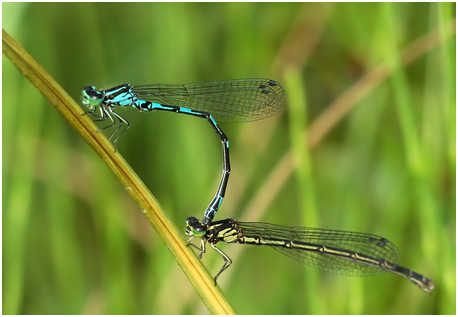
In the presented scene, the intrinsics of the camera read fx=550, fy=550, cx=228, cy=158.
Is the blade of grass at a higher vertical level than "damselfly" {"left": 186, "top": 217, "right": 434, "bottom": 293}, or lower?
lower

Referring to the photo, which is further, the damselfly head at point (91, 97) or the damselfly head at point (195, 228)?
the damselfly head at point (195, 228)

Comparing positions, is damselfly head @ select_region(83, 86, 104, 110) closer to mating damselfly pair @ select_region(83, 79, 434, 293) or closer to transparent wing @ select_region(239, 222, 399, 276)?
mating damselfly pair @ select_region(83, 79, 434, 293)

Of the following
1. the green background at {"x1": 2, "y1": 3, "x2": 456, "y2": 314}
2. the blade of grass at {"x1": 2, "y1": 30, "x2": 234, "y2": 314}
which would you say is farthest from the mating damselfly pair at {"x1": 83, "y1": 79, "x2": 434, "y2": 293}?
the blade of grass at {"x1": 2, "y1": 30, "x2": 234, "y2": 314}

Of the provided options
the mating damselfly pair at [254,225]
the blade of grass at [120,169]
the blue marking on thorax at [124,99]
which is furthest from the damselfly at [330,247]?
the blade of grass at [120,169]

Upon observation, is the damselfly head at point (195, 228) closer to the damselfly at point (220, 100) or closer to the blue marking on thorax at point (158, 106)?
the damselfly at point (220, 100)

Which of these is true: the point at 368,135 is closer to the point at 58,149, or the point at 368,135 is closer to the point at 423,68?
the point at 423,68

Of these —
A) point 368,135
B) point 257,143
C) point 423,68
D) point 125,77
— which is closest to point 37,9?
point 125,77

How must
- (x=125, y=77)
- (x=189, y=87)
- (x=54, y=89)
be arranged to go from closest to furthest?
1. (x=54, y=89)
2. (x=189, y=87)
3. (x=125, y=77)
